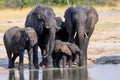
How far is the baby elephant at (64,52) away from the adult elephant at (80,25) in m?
0.46

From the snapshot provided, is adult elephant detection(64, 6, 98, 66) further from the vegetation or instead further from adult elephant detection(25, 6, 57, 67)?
the vegetation

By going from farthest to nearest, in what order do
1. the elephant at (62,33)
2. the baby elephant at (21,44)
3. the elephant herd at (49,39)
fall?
the elephant at (62,33) < the elephant herd at (49,39) < the baby elephant at (21,44)

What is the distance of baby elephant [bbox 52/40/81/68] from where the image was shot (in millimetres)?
22453

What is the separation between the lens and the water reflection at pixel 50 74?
19.7 metres

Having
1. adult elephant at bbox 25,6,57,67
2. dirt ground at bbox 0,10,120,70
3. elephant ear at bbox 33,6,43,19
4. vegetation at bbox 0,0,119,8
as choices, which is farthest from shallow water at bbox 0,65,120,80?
vegetation at bbox 0,0,119,8

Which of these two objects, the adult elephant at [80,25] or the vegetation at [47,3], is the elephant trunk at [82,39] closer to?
the adult elephant at [80,25]

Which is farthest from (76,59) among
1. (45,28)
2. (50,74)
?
(50,74)

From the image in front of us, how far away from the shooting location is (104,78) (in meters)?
19.3

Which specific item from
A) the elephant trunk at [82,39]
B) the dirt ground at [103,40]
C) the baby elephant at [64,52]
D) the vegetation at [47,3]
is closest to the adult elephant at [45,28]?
the baby elephant at [64,52]

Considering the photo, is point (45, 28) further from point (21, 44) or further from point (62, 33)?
point (62, 33)

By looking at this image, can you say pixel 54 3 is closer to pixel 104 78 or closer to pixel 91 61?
pixel 91 61

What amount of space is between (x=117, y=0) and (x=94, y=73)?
4022 centimetres

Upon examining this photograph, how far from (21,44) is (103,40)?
8532 millimetres

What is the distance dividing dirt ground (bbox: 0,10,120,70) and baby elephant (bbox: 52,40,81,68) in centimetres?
158
